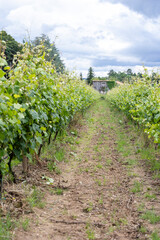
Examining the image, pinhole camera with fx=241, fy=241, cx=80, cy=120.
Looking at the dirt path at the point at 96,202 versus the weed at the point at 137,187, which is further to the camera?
the weed at the point at 137,187

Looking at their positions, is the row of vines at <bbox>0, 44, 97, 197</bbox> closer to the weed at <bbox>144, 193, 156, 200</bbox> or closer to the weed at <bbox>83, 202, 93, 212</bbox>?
the weed at <bbox>83, 202, 93, 212</bbox>

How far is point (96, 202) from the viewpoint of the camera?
398 cm

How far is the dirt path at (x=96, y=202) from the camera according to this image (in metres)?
3.09

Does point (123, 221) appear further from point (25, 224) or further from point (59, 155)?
point (59, 155)

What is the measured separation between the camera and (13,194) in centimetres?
359

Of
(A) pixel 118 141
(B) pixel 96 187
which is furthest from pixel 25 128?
(A) pixel 118 141

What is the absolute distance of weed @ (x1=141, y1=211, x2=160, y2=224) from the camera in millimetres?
3355

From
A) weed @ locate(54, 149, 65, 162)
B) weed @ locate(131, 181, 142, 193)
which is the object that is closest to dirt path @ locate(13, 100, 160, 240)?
weed @ locate(131, 181, 142, 193)

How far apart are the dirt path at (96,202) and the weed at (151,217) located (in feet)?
0.21

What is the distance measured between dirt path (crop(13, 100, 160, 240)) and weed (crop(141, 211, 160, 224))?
63mm

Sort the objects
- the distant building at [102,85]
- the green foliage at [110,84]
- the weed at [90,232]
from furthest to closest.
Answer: the distant building at [102,85] < the green foliage at [110,84] < the weed at [90,232]

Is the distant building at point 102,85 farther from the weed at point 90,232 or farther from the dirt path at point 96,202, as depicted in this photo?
the weed at point 90,232

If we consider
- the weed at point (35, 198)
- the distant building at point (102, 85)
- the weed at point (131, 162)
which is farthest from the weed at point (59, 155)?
the distant building at point (102, 85)

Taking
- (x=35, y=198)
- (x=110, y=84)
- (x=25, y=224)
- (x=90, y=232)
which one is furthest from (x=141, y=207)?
(x=110, y=84)
